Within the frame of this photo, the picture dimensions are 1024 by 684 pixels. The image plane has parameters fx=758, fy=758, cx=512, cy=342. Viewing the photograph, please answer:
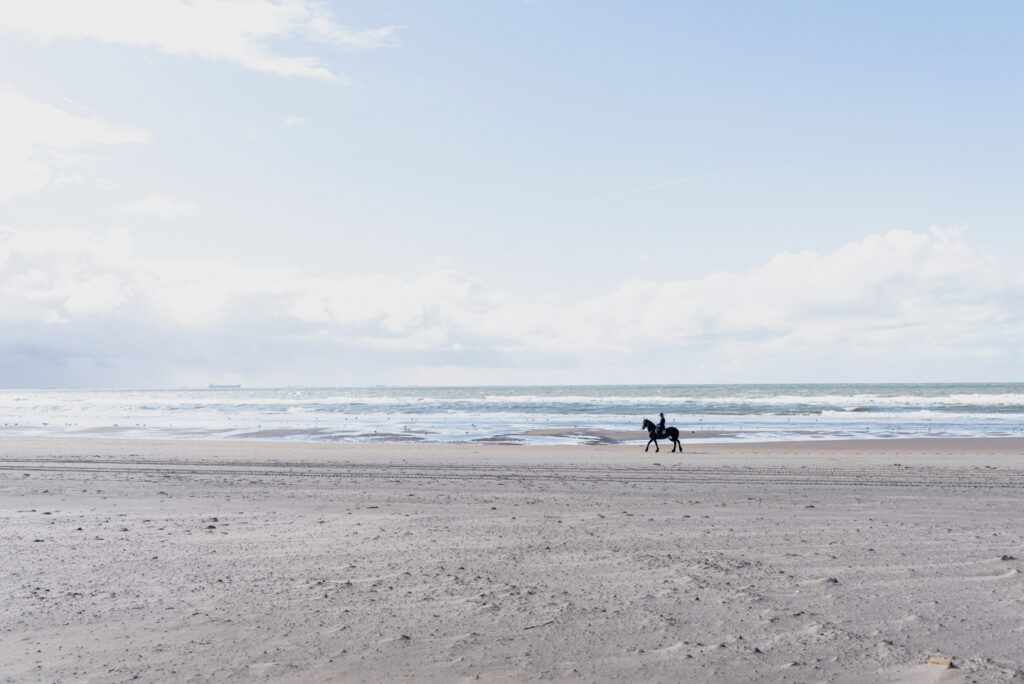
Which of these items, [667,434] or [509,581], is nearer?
[509,581]

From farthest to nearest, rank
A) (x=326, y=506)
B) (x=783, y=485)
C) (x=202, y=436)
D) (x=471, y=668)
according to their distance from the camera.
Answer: (x=202, y=436) → (x=783, y=485) → (x=326, y=506) → (x=471, y=668)

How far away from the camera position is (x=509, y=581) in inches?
253

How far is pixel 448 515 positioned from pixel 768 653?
221 inches

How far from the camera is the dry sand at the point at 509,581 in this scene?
4.61m

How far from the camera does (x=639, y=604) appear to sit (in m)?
5.76

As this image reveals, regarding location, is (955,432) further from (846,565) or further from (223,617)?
(223,617)

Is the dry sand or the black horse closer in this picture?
the dry sand

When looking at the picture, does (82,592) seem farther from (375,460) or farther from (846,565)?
(375,460)

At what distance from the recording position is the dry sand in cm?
461

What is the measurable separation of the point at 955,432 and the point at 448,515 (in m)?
28.3

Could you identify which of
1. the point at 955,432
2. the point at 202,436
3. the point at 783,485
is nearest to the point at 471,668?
the point at 783,485

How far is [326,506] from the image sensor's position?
1066cm

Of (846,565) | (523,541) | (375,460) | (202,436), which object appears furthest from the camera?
(202,436)

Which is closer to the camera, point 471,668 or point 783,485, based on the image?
point 471,668
